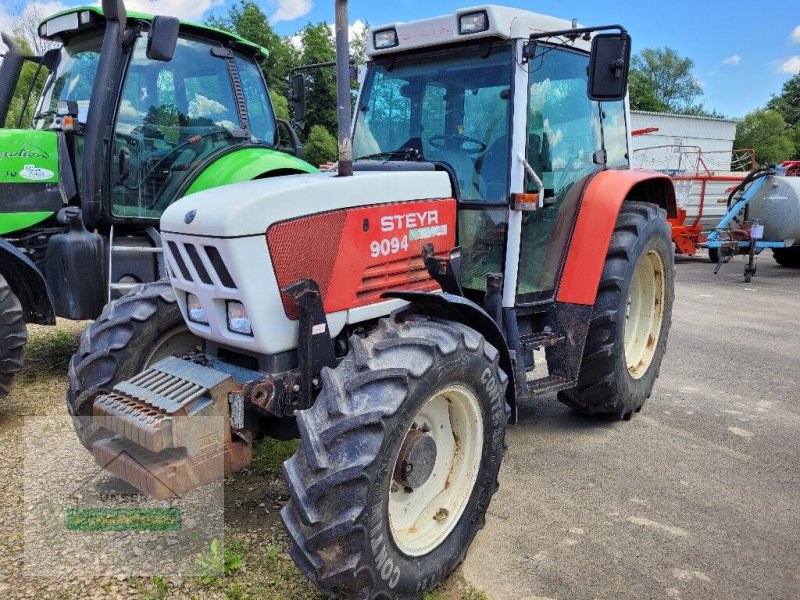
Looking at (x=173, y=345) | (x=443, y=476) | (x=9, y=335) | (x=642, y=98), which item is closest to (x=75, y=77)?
(x=9, y=335)

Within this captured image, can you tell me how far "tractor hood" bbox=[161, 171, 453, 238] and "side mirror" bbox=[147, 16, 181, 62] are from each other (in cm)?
205

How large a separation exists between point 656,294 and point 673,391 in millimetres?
896

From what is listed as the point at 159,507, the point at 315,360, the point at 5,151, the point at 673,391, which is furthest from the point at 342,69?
the point at 673,391

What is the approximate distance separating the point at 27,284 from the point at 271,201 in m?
2.99

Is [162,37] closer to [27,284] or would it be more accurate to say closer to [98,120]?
[98,120]

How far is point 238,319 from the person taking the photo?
261 centimetres

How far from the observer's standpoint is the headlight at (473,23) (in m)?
3.34

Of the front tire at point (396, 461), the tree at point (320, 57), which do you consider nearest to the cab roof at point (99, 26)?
the front tire at point (396, 461)

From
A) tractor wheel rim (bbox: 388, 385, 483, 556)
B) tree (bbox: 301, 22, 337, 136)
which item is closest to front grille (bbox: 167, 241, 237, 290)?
tractor wheel rim (bbox: 388, 385, 483, 556)

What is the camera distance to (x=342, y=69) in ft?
8.81

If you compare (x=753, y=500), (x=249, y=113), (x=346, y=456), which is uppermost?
(x=249, y=113)

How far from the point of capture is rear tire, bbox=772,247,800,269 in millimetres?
12477

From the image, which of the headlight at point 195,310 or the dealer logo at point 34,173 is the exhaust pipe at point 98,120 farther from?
the headlight at point 195,310

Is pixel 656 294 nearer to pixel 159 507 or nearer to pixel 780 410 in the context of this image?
pixel 780 410
